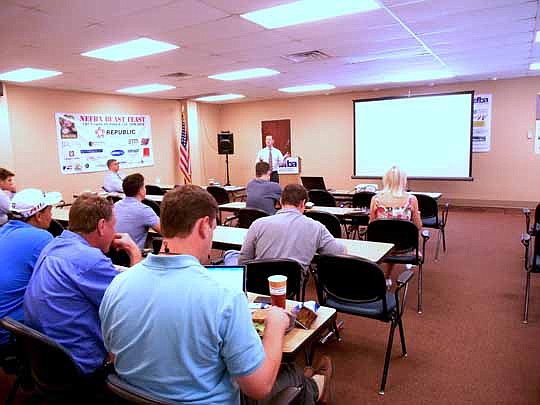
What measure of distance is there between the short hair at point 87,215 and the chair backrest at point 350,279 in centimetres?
136

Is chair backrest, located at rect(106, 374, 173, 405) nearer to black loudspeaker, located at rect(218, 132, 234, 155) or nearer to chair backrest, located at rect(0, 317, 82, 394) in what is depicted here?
chair backrest, located at rect(0, 317, 82, 394)

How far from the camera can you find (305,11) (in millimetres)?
3900

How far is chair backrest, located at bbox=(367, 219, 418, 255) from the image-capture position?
149 inches

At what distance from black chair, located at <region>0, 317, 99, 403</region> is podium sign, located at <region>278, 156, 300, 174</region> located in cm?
913

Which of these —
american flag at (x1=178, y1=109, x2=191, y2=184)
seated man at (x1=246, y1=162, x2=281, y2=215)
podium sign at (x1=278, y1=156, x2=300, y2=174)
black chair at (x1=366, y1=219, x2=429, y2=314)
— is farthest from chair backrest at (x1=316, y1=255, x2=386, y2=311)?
american flag at (x1=178, y1=109, x2=191, y2=184)

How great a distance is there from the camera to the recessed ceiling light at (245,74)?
6895mm

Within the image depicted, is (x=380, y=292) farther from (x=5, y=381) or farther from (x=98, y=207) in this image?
(x=5, y=381)

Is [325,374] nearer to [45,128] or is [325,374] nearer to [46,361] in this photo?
[46,361]

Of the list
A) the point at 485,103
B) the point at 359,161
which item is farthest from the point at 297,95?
the point at 485,103

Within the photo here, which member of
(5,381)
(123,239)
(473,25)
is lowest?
(5,381)

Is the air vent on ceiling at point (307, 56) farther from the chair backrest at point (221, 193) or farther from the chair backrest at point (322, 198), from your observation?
the chair backrest at point (221, 193)

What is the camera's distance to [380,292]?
2.59 m

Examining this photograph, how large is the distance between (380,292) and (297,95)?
8.63 metres

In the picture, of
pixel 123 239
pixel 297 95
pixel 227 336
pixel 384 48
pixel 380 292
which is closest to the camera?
pixel 227 336
